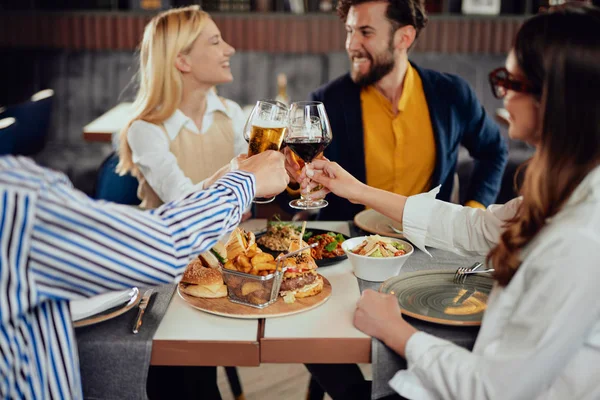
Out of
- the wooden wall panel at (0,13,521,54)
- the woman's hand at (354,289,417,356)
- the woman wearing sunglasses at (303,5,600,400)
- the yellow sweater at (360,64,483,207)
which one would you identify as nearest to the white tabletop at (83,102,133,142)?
the wooden wall panel at (0,13,521,54)

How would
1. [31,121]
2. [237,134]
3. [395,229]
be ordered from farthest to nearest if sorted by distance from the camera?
[31,121] < [237,134] < [395,229]

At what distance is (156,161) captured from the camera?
2307 millimetres

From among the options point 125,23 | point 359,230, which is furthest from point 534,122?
point 125,23

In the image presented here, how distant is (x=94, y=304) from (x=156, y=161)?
1.04 m

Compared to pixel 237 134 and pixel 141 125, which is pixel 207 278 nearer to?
pixel 141 125

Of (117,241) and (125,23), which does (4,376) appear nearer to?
(117,241)

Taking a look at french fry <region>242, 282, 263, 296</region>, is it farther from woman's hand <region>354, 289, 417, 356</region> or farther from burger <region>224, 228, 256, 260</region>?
woman's hand <region>354, 289, 417, 356</region>

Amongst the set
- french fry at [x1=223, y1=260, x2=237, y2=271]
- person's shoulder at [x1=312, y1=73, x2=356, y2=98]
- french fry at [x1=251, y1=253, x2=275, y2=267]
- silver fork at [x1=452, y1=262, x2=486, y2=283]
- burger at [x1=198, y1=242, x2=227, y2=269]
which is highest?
person's shoulder at [x1=312, y1=73, x2=356, y2=98]

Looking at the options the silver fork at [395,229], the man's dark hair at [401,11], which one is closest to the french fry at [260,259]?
the silver fork at [395,229]

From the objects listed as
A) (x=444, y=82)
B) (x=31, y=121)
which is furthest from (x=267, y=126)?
(x=31, y=121)

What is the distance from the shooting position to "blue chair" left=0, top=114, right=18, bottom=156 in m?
2.91

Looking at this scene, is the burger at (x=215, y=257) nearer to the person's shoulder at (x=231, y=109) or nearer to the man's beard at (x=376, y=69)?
the person's shoulder at (x=231, y=109)

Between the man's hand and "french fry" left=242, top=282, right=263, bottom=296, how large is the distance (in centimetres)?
18

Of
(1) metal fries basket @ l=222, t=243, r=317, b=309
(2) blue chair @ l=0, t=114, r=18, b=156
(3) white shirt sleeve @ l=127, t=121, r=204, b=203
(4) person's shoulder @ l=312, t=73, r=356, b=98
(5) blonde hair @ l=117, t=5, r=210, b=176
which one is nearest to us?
(1) metal fries basket @ l=222, t=243, r=317, b=309
